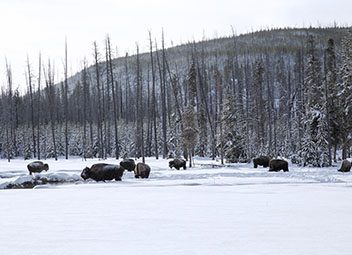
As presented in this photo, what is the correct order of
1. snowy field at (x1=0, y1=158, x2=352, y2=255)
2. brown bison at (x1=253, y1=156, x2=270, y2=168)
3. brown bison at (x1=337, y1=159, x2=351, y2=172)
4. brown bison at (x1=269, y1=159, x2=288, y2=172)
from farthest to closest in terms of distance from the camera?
brown bison at (x1=253, y1=156, x2=270, y2=168)
brown bison at (x1=269, y1=159, x2=288, y2=172)
brown bison at (x1=337, y1=159, x2=351, y2=172)
snowy field at (x1=0, y1=158, x2=352, y2=255)

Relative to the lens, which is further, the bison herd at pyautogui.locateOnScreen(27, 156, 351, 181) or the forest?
the forest

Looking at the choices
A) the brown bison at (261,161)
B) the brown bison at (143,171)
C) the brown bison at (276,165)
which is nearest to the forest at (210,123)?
the brown bison at (261,161)

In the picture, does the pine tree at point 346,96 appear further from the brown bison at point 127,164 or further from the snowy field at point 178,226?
the snowy field at point 178,226

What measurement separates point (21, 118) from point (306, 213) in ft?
292

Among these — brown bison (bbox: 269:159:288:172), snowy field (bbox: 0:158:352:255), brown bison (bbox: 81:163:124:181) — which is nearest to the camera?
snowy field (bbox: 0:158:352:255)

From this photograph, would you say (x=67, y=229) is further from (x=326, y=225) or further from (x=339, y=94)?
(x=339, y=94)

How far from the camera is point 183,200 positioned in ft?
41.1

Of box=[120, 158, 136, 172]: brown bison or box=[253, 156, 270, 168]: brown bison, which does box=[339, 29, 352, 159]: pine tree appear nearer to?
box=[253, 156, 270, 168]: brown bison

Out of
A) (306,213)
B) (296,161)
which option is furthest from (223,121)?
(306,213)

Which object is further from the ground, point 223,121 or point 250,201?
point 223,121

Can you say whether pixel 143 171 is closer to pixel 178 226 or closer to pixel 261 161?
pixel 261 161

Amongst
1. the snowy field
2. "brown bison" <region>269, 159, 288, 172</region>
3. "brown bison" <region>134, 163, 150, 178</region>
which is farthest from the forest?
the snowy field

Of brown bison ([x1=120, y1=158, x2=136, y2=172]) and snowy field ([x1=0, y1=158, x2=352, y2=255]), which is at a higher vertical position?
brown bison ([x1=120, y1=158, x2=136, y2=172])

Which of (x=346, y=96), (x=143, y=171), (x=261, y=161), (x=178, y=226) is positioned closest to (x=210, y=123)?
(x=261, y=161)
